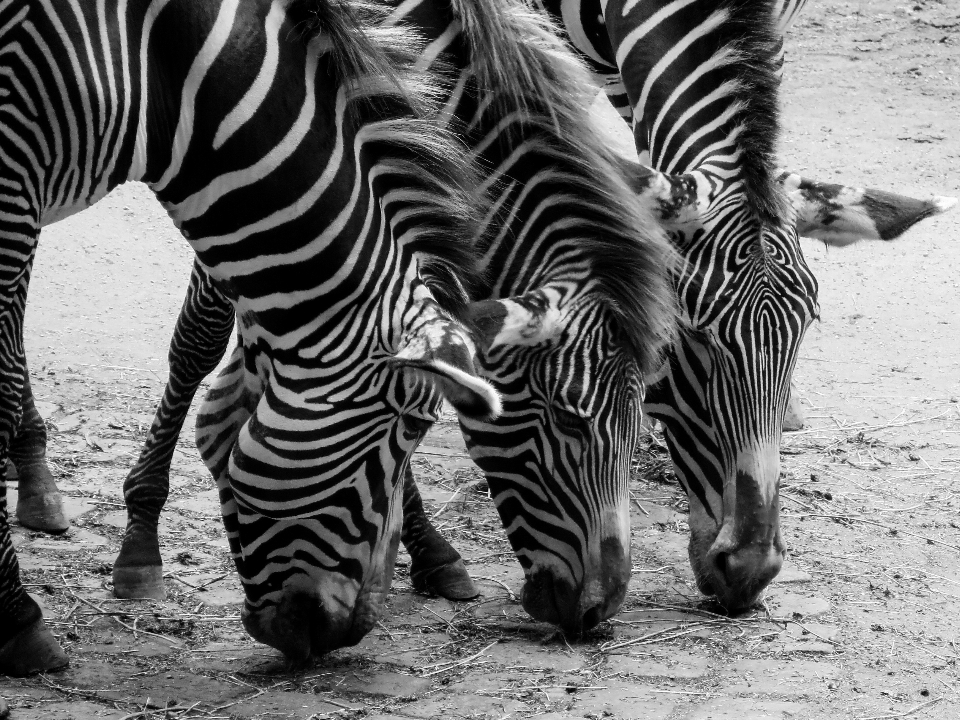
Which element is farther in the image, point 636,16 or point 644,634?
point 636,16

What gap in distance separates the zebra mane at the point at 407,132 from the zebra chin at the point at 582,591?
1105mm

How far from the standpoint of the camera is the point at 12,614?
4.00 m

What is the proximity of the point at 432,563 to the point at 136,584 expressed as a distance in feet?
4.04

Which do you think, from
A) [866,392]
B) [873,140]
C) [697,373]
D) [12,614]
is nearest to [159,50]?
[12,614]

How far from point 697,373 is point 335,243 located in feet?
5.68

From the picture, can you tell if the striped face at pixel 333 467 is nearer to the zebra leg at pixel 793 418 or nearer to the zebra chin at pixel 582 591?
the zebra chin at pixel 582 591

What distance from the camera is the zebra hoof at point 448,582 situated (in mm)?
4789

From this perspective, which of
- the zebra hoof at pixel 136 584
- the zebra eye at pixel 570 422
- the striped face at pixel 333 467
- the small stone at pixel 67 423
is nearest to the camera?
the striped face at pixel 333 467

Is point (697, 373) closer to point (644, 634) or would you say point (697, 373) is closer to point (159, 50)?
point (644, 634)

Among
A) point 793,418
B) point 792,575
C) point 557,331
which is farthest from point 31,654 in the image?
point 793,418

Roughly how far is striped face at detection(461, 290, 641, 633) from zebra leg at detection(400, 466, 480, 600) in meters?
0.70

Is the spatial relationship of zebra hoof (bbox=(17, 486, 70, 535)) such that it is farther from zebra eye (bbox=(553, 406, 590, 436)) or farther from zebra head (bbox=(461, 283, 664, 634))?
zebra eye (bbox=(553, 406, 590, 436))

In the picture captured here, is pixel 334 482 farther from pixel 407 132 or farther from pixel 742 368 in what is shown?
pixel 742 368

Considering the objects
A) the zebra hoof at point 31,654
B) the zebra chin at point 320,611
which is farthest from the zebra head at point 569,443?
the zebra hoof at point 31,654
